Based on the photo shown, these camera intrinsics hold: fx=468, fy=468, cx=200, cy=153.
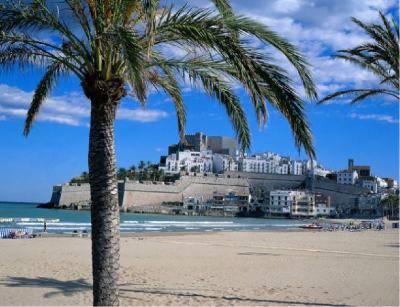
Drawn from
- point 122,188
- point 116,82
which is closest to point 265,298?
point 116,82

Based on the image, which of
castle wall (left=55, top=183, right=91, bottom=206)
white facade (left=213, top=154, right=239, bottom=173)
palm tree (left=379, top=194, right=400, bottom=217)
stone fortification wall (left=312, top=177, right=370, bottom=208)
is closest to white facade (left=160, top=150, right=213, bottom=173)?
white facade (left=213, top=154, right=239, bottom=173)

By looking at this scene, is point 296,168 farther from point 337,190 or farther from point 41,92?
point 41,92

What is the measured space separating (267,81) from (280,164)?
123m

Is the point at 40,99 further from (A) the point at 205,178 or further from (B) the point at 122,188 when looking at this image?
(A) the point at 205,178

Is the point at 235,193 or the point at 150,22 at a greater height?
the point at 150,22

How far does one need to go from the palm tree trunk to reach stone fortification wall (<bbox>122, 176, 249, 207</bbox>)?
3251 inches

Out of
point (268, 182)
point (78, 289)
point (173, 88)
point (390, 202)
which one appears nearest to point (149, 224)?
point (78, 289)

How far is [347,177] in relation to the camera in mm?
111125

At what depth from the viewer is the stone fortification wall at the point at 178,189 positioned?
88688mm

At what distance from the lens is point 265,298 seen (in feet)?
24.3

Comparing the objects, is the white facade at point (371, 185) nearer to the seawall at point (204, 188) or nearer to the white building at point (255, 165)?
the seawall at point (204, 188)

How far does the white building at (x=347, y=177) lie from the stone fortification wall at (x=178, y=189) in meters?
25.1

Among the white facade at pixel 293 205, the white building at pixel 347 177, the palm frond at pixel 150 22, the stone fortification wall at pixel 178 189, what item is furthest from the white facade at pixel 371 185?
the palm frond at pixel 150 22

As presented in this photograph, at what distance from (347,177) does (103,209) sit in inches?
4438
